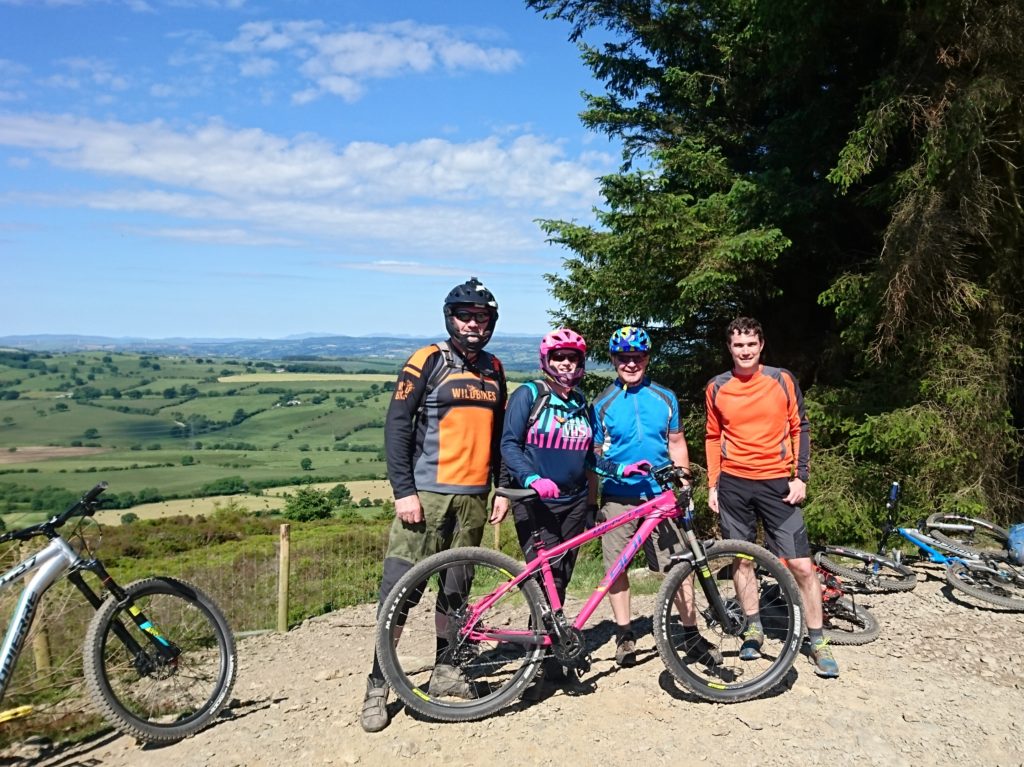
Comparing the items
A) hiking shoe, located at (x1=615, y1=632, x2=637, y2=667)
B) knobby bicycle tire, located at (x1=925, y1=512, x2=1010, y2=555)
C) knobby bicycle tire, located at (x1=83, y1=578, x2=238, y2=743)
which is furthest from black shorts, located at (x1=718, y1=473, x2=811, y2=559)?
knobby bicycle tire, located at (x1=83, y1=578, x2=238, y2=743)

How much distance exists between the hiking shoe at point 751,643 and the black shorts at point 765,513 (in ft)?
1.73

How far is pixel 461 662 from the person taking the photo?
3.90m

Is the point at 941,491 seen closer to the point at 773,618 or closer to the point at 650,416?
the point at 773,618

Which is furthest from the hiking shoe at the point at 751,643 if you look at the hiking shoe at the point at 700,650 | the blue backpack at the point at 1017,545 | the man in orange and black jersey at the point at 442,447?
the blue backpack at the point at 1017,545

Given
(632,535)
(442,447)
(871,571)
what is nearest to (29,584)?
(442,447)

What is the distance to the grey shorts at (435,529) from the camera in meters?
3.91

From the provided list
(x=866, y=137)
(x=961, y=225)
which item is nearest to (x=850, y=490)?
(x=961, y=225)

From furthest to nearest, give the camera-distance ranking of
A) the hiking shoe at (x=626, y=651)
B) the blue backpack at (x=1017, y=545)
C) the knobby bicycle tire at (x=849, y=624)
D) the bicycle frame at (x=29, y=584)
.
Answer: the blue backpack at (x=1017, y=545), the knobby bicycle tire at (x=849, y=624), the hiking shoe at (x=626, y=651), the bicycle frame at (x=29, y=584)

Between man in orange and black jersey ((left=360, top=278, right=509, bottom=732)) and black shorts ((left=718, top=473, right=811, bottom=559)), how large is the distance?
1.64 m

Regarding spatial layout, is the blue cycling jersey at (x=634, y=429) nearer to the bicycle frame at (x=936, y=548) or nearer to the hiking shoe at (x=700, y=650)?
the hiking shoe at (x=700, y=650)

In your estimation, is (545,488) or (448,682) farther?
(448,682)

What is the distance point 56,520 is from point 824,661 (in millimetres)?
4680

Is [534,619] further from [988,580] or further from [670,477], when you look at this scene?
[988,580]

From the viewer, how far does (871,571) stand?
621 cm
